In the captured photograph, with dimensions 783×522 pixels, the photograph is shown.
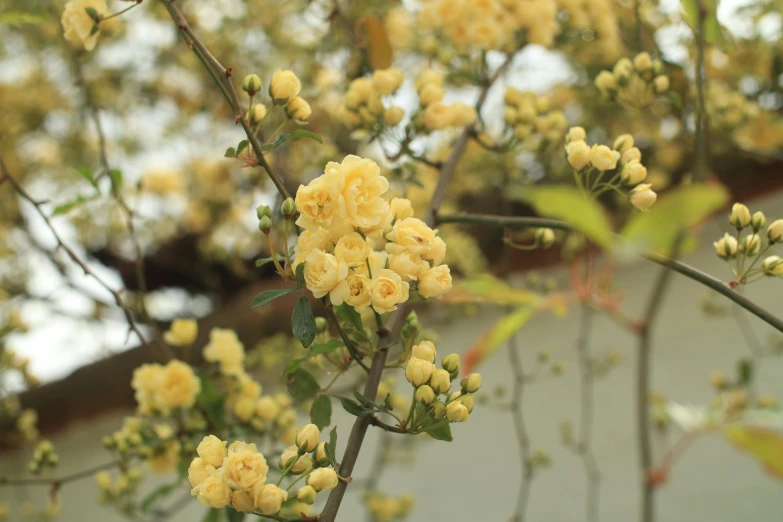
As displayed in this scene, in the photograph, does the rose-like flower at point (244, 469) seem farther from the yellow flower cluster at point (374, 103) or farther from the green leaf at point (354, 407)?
the yellow flower cluster at point (374, 103)

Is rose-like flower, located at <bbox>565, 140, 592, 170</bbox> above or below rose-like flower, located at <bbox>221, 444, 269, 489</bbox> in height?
above

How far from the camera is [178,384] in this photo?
73 cm

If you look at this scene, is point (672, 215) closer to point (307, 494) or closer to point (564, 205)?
point (564, 205)

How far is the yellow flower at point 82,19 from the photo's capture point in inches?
23.7

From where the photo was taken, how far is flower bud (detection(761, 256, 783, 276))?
1.74 feet

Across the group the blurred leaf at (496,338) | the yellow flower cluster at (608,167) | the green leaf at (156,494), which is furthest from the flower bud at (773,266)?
the green leaf at (156,494)

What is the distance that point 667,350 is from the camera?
1266 mm

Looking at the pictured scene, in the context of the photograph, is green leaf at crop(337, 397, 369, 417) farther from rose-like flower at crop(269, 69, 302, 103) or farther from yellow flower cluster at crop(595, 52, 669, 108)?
yellow flower cluster at crop(595, 52, 669, 108)

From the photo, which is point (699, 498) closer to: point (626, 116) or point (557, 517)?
point (557, 517)

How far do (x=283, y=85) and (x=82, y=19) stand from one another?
0.77 feet

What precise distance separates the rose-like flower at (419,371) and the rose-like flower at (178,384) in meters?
0.36

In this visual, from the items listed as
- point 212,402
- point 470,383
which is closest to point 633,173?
point 470,383

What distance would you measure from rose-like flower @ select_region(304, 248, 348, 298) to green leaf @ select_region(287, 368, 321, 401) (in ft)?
0.53

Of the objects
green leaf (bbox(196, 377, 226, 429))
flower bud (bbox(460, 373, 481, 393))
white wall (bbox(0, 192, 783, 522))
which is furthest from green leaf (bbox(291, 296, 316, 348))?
white wall (bbox(0, 192, 783, 522))
